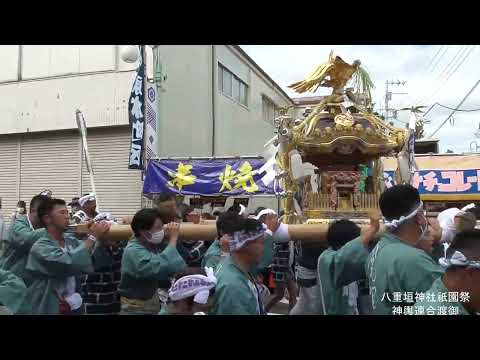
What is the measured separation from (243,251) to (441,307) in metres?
→ 1.04

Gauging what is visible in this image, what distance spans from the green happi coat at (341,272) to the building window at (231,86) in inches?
438

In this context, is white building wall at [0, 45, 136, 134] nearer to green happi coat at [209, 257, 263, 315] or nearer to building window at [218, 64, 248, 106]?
building window at [218, 64, 248, 106]

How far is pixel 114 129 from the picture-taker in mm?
10625

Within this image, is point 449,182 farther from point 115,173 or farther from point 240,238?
point 240,238

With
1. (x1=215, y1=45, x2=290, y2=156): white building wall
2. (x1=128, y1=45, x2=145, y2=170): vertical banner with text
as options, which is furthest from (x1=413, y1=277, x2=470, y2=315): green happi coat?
(x1=215, y1=45, x2=290, y2=156): white building wall

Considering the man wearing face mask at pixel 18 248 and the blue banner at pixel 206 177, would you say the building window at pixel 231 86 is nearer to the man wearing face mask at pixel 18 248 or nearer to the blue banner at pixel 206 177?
the blue banner at pixel 206 177

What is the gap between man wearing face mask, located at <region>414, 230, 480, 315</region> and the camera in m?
2.13

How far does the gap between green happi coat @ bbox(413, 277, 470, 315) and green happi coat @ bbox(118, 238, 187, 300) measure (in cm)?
153

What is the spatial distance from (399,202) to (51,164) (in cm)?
1018

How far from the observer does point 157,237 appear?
3.45m

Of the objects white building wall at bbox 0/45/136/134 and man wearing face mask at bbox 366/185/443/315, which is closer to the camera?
man wearing face mask at bbox 366/185/443/315

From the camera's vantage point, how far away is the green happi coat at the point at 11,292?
10.3 feet

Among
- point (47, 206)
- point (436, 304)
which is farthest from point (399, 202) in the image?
point (47, 206)

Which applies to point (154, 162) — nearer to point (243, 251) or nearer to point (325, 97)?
point (325, 97)
